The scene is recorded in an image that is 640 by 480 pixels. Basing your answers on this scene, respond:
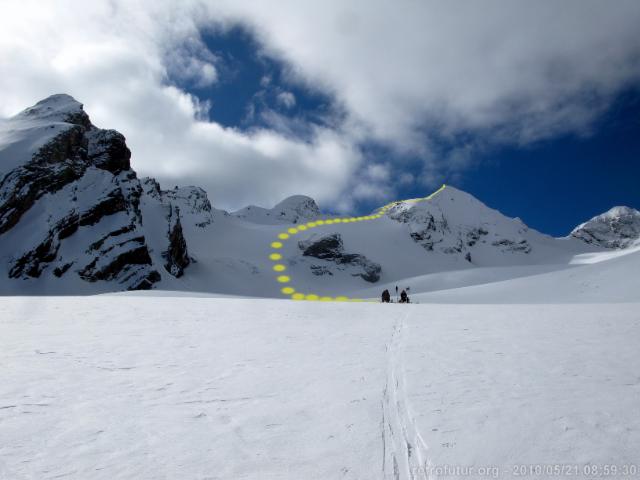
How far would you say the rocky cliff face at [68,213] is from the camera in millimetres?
51188

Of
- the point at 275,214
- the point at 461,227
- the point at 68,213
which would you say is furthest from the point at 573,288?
the point at 275,214

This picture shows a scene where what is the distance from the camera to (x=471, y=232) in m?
A: 159

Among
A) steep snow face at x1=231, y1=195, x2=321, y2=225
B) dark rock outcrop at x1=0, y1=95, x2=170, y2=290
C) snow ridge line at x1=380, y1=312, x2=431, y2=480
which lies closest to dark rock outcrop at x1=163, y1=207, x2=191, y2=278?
dark rock outcrop at x1=0, y1=95, x2=170, y2=290

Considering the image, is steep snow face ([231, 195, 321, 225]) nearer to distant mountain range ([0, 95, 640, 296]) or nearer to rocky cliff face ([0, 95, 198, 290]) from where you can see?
distant mountain range ([0, 95, 640, 296])

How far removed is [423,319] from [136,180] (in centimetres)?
6653

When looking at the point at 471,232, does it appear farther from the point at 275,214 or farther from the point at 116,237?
the point at 116,237

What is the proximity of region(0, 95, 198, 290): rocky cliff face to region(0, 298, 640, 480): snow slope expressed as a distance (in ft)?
156

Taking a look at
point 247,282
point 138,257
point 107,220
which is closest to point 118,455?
point 138,257

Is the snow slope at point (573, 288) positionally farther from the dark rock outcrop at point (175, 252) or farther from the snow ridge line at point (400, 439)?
the dark rock outcrop at point (175, 252)

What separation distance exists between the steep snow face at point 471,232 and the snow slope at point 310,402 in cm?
11444

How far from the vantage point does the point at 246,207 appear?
582 ft

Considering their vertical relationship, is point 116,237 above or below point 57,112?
below

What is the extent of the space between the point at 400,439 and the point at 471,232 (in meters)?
166

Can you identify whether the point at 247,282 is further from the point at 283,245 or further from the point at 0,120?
the point at 0,120
